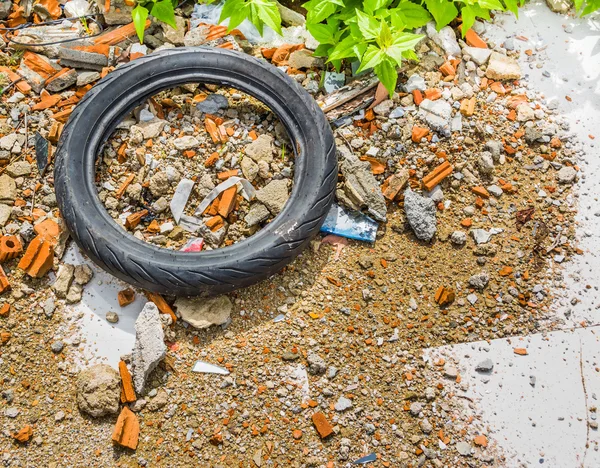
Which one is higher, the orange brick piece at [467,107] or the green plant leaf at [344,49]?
the green plant leaf at [344,49]

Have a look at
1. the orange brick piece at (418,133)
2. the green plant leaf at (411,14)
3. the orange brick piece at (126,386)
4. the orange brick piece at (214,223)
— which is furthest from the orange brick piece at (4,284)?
the green plant leaf at (411,14)

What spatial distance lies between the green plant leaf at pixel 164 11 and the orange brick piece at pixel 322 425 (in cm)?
232

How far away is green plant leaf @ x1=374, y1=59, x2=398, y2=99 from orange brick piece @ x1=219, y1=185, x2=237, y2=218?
980mm

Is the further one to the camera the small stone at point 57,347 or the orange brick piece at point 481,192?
the orange brick piece at point 481,192

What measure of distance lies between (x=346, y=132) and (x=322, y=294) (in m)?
0.96

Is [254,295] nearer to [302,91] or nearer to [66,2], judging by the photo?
[302,91]

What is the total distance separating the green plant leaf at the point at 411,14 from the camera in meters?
3.45

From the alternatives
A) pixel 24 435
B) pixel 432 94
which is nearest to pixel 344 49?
pixel 432 94

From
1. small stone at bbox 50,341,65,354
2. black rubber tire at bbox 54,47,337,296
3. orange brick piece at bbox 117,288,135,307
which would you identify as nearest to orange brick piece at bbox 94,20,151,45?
black rubber tire at bbox 54,47,337,296

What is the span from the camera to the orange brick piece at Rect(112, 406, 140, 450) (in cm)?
279

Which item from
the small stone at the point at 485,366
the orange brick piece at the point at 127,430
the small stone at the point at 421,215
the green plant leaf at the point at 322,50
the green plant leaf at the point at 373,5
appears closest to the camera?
the orange brick piece at the point at 127,430

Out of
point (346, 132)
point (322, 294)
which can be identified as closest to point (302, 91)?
point (346, 132)

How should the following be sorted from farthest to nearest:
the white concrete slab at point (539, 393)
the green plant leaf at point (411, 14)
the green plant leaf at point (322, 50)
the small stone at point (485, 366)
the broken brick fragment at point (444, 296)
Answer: the green plant leaf at point (322, 50), the green plant leaf at point (411, 14), the broken brick fragment at point (444, 296), the small stone at point (485, 366), the white concrete slab at point (539, 393)

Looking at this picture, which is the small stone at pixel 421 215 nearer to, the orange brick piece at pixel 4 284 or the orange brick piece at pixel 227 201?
the orange brick piece at pixel 227 201
